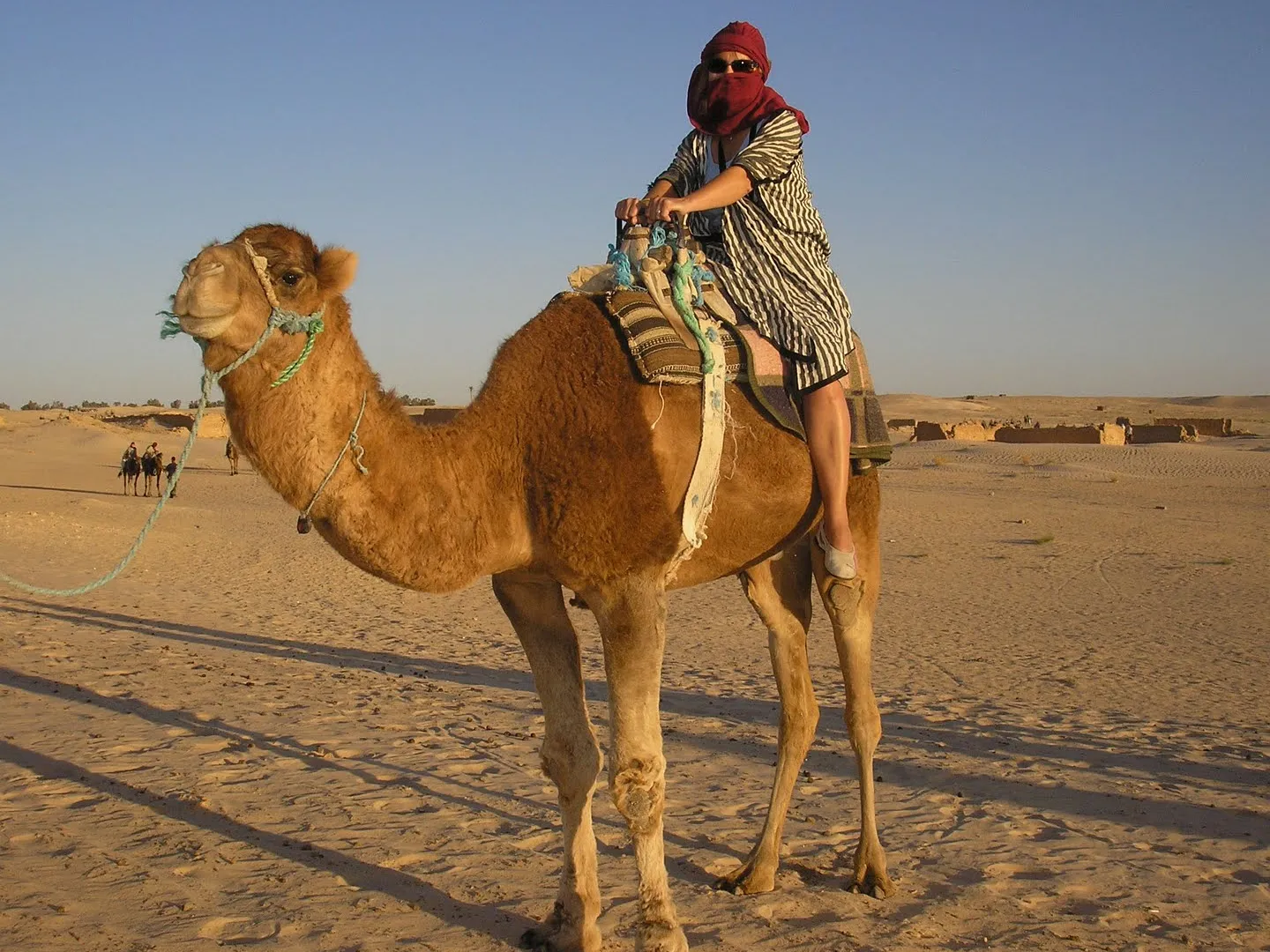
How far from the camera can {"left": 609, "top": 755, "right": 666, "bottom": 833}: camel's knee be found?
13.7 feet

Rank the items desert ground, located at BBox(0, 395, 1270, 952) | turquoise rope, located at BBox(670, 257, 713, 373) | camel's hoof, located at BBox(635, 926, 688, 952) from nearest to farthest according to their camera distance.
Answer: camel's hoof, located at BBox(635, 926, 688, 952) → turquoise rope, located at BBox(670, 257, 713, 373) → desert ground, located at BBox(0, 395, 1270, 952)

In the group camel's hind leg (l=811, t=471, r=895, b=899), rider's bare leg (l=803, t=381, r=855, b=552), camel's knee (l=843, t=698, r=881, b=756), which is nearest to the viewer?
rider's bare leg (l=803, t=381, r=855, b=552)

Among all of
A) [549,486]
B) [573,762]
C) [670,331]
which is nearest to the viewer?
[549,486]

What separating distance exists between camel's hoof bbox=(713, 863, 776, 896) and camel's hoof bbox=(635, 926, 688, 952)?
102cm

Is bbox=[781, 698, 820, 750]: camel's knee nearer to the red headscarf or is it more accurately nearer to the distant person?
the red headscarf

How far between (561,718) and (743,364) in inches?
63.9

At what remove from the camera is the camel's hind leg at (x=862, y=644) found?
5.38m

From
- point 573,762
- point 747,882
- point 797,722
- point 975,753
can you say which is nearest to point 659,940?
point 573,762

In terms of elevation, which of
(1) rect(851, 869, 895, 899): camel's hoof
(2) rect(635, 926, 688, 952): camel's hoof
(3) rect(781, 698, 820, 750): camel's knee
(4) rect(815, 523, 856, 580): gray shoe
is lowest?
(1) rect(851, 869, 895, 899): camel's hoof

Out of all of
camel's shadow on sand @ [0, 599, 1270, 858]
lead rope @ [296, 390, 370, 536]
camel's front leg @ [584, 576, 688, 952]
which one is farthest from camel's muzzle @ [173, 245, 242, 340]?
camel's shadow on sand @ [0, 599, 1270, 858]

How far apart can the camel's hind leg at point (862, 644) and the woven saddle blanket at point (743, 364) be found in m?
0.29

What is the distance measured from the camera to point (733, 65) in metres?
4.88

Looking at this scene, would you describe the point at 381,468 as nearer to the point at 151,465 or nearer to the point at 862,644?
the point at 862,644

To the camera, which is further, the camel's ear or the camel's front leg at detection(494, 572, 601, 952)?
the camel's front leg at detection(494, 572, 601, 952)
